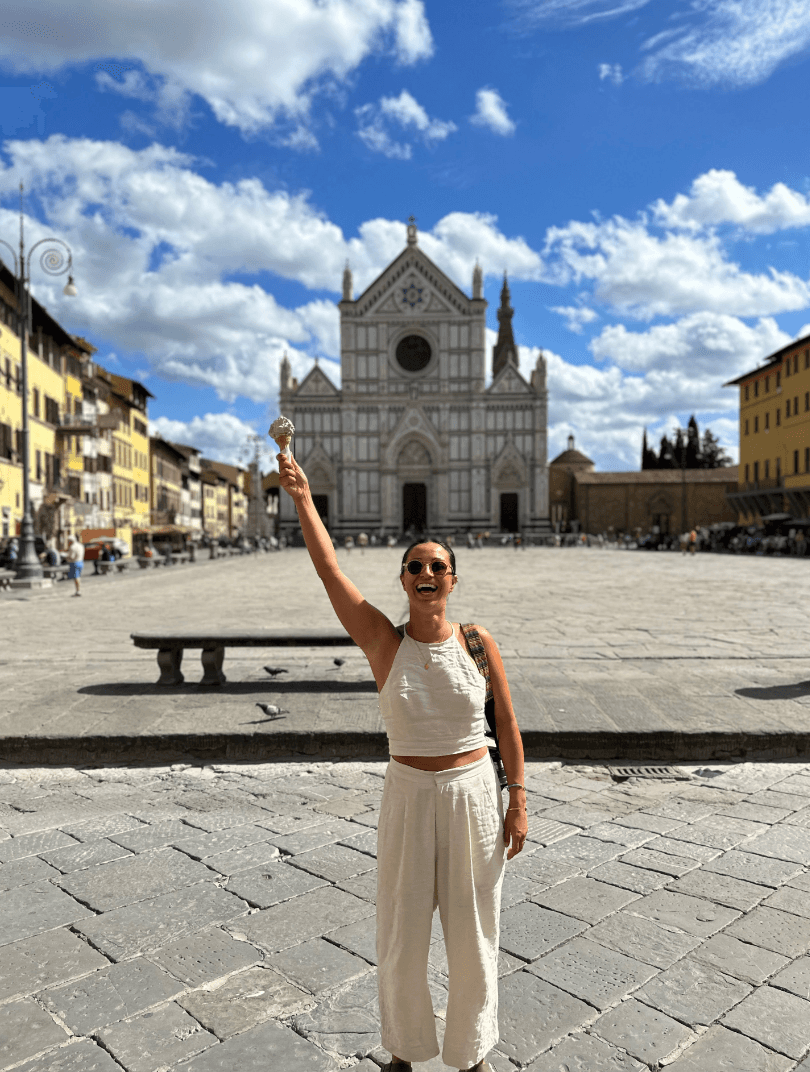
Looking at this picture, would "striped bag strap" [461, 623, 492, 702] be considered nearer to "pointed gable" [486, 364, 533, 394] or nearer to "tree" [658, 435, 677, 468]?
"pointed gable" [486, 364, 533, 394]

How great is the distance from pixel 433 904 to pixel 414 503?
2327 inches

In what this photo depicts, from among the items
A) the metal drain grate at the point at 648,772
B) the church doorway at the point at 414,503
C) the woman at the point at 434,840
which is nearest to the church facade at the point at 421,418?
the church doorway at the point at 414,503

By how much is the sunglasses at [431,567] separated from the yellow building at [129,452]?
41.8 metres

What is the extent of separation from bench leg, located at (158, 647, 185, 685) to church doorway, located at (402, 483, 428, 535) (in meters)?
53.9

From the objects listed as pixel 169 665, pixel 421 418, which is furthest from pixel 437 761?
pixel 421 418

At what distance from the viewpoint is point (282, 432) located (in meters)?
2.26

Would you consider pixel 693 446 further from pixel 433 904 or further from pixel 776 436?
pixel 433 904

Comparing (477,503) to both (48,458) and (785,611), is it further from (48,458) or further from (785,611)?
(785,611)

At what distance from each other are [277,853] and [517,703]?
8.94 feet

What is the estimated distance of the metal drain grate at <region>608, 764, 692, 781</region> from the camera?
4.85 metres

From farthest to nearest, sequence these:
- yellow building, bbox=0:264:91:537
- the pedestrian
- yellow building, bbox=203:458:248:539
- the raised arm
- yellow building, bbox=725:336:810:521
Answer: yellow building, bbox=203:458:248:539, yellow building, bbox=725:336:810:521, yellow building, bbox=0:264:91:537, the pedestrian, the raised arm

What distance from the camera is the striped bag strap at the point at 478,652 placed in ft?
7.11

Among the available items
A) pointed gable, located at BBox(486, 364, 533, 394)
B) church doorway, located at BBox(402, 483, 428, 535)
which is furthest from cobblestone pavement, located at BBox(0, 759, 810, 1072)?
pointed gable, located at BBox(486, 364, 533, 394)

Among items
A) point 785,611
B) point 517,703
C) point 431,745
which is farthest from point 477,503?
point 431,745
